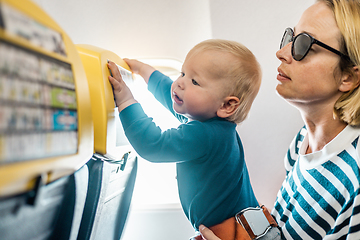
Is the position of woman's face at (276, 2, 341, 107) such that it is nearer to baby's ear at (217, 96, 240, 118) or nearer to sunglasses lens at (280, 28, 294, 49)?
sunglasses lens at (280, 28, 294, 49)

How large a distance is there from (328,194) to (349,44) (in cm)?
53

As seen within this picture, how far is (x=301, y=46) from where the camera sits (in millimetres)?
953

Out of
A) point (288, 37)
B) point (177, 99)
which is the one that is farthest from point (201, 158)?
point (288, 37)

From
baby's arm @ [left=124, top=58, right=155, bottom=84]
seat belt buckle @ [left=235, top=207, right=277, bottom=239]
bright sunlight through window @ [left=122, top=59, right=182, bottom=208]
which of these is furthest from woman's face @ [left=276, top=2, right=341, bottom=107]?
bright sunlight through window @ [left=122, top=59, right=182, bottom=208]

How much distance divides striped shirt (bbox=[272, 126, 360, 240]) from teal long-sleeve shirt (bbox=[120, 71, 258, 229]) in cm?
21

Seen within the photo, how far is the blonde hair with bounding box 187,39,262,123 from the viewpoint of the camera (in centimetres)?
100

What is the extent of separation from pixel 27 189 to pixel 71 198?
208 mm

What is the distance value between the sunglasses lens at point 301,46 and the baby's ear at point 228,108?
267 millimetres

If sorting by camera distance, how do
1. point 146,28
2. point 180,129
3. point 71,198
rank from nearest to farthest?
point 71,198
point 180,129
point 146,28

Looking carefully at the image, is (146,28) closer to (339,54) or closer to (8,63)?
(339,54)

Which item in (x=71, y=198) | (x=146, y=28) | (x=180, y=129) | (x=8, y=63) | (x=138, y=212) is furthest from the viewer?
(x=138, y=212)

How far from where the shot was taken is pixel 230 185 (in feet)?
3.50

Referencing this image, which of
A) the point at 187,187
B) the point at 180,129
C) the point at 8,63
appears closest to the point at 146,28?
the point at 180,129

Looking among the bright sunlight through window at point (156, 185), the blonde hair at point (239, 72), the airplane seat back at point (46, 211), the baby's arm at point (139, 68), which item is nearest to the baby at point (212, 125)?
the blonde hair at point (239, 72)
